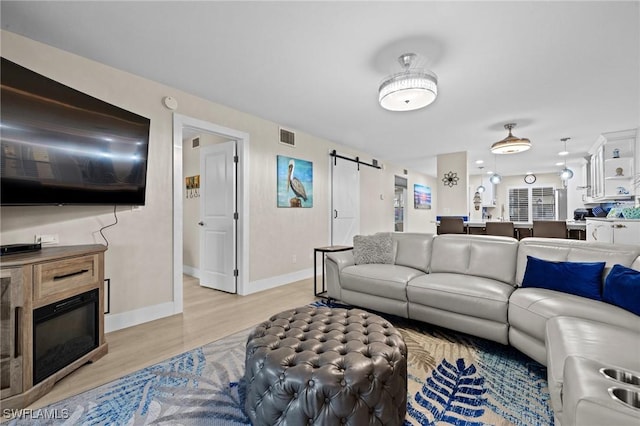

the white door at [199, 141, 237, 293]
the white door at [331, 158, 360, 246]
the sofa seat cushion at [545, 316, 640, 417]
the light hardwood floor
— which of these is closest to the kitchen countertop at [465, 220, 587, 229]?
the white door at [331, 158, 360, 246]

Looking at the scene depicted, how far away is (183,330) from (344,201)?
3908mm

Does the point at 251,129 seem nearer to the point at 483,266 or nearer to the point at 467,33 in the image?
the point at 467,33

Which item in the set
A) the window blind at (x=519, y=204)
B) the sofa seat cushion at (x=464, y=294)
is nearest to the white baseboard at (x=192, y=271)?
the sofa seat cushion at (x=464, y=294)

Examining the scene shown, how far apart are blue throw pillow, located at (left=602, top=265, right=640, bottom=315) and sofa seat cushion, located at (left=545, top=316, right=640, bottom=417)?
34cm

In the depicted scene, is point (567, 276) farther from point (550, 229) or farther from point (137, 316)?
point (137, 316)

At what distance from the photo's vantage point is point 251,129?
4109 millimetres

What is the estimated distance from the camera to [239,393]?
1.78m

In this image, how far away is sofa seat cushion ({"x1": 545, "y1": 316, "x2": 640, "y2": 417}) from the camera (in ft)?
4.18

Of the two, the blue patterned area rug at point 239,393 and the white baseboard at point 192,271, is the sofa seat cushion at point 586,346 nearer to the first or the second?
the blue patterned area rug at point 239,393

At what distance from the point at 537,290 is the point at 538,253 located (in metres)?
0.46

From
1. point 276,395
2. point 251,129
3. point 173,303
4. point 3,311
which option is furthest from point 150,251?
point 276,395

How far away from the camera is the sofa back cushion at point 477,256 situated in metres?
2.73

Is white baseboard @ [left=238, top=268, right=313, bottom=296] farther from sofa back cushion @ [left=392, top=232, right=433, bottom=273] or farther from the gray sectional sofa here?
sofa back cushion @ [left=392, top=232, right=433, bottom=273]

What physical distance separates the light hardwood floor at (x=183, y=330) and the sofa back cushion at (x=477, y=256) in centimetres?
170
